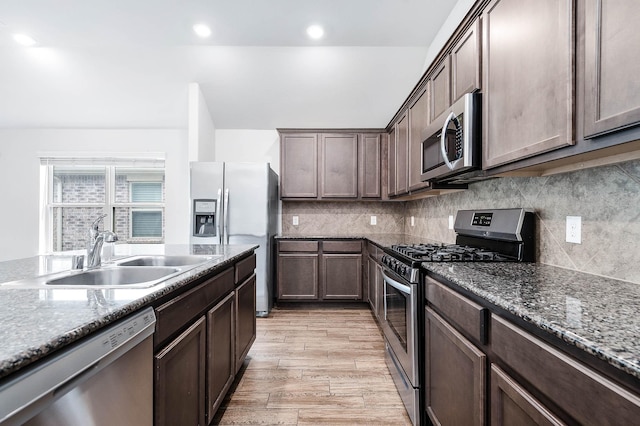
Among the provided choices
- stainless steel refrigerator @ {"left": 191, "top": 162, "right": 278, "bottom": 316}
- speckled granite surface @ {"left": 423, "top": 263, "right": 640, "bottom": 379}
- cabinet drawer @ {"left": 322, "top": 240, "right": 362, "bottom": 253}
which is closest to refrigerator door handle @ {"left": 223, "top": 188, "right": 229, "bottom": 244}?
stainless steel refrigerator @ {"left": 191, "top": 162, "right": 278, "bottom": 316}

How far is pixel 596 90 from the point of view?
933 mm

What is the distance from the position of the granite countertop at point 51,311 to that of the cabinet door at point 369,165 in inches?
119

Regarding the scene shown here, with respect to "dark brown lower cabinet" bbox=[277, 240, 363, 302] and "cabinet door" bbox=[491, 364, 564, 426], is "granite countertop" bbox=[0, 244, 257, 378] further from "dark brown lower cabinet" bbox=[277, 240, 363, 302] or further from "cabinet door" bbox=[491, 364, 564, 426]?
"dark brown lower cabinet" bbox=[277, 240, 363, 302]

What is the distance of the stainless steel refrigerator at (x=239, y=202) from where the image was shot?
11.3ft

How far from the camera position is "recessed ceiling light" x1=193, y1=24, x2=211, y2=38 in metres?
2.95

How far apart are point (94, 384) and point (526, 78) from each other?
177cm

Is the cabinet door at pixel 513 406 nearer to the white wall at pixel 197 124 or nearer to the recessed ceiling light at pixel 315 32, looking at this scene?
the recessed ceiling light at pixel 315 32

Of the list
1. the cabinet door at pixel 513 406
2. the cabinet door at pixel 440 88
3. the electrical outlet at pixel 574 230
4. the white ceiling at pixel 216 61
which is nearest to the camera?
the cabinet door at pixel 513 406

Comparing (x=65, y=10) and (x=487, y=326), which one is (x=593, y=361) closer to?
(x=487, y=326)

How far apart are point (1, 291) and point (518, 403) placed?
1.59 m

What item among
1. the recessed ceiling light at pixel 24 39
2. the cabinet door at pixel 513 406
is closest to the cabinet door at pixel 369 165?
the cabinet door at pixel 513 406

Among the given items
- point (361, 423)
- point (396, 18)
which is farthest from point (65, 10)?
point (361, 423)

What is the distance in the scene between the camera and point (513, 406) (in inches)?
A: 35.2

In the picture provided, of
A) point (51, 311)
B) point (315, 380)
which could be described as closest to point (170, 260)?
point (51, 311)
